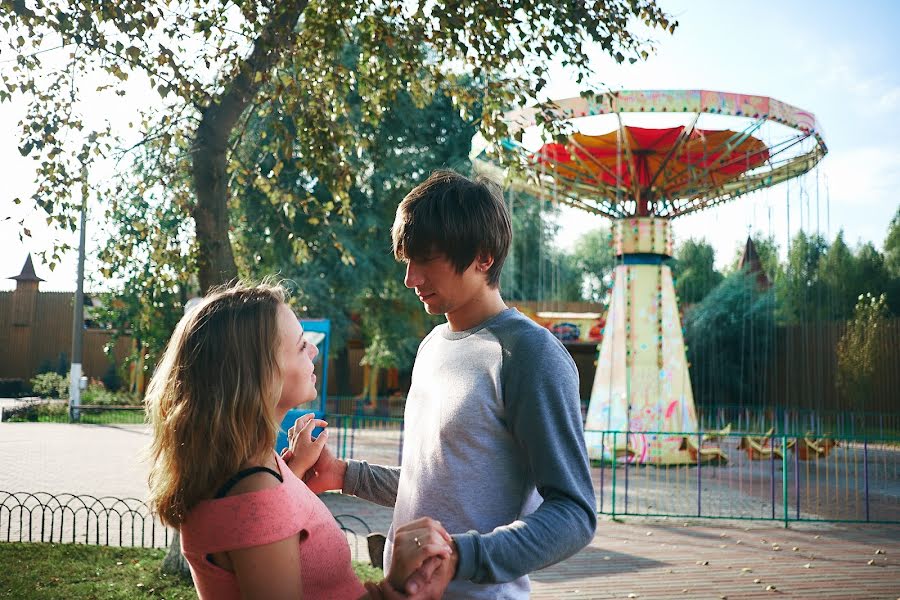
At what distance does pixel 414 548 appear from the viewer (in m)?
1.46

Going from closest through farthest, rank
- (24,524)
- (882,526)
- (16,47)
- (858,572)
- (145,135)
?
(16,47)
(145,135)
(858,572)
(24,524)
(882,526)

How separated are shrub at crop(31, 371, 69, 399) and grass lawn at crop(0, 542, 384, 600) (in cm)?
2007

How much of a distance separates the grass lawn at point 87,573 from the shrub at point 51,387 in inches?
790

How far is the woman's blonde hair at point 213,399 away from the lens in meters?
1.72

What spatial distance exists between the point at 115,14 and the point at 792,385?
2592 cm

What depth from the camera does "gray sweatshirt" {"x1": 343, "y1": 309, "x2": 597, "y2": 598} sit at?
1593 mm

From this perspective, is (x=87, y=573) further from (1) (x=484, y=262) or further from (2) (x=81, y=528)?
(1) (x=484, y=262)

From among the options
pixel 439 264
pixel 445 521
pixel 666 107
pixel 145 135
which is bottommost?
pixel 445 521

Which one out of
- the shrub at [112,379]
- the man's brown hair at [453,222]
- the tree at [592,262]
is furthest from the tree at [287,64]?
the tree at [592,262]

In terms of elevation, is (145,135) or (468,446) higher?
(145,135)

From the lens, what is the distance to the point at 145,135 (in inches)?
270

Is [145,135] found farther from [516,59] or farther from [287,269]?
[287,269]

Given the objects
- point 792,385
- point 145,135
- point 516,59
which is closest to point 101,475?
point 145,135

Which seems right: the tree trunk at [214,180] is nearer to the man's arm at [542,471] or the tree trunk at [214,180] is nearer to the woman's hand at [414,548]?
the man's arm at [542,471]
